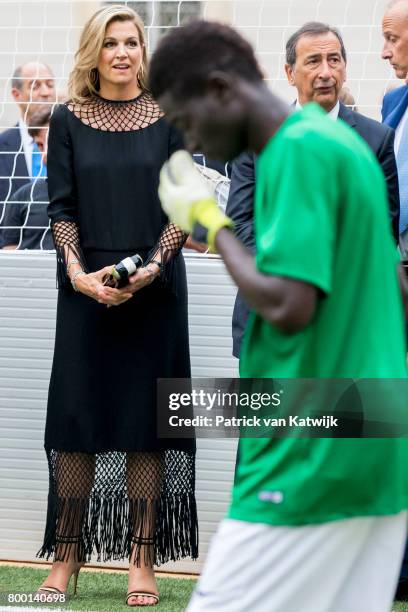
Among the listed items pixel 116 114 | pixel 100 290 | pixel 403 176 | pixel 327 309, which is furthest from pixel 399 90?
pixel 327 309

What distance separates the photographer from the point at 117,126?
4855mm

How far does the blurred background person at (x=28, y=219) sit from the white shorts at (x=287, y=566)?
3.59m

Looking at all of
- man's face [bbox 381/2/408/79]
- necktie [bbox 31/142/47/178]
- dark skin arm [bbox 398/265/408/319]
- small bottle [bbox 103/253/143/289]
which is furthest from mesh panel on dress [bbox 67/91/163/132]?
dark skin arm [bbox 398/265/408/319]

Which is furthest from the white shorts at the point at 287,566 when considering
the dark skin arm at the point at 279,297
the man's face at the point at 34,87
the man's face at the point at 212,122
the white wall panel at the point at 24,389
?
the man's face at the point at 34,87

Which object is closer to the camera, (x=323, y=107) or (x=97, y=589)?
(x=323, y=107)

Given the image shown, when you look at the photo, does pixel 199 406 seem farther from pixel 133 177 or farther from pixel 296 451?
pixel 296 451

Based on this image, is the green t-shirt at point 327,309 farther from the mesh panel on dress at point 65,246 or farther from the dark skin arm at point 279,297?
the mesh panel on dress at point 65,246

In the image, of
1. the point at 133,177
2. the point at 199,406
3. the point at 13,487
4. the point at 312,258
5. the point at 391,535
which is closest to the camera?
the point at 312,258

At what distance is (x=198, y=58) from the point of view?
2516 mm

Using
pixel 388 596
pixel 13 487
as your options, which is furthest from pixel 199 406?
pixel 388 596

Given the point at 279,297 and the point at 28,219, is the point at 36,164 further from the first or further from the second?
the point at 279,297

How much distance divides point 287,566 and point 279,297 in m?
0.52

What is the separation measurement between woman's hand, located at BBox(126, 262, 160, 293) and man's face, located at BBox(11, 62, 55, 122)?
7.43 feet

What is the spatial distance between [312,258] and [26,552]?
3.75m
